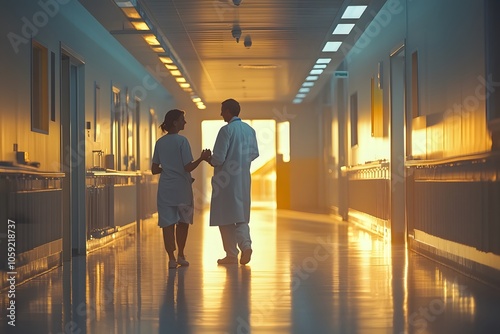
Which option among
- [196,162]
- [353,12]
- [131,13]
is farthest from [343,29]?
[196,162]

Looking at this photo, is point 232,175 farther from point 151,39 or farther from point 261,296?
point 151,39

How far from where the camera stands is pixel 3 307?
5.47m

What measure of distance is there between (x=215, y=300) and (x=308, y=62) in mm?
9606

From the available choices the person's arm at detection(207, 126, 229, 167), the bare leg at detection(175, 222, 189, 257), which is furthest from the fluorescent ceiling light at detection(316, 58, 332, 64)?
the bare leg at detection(175, 222, 189, 257)

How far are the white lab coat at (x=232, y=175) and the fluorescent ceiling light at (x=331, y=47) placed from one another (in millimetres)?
4905

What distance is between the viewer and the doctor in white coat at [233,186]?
26.3 ft

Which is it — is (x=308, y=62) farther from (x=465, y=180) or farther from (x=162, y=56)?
(x=465, y=180)

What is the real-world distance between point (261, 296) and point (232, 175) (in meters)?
2.55

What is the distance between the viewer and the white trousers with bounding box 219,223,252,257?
8.07 m

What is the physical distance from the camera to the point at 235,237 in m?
8.17

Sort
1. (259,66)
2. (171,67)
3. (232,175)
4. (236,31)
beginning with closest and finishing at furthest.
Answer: (232,175) < (236,31) < (171,67) < (259,66)

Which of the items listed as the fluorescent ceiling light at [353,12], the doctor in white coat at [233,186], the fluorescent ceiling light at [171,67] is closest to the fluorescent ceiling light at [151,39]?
the fluorescent ceiling light at [171,67]

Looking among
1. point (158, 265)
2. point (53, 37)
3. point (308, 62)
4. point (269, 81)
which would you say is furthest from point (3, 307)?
point (269, 81)

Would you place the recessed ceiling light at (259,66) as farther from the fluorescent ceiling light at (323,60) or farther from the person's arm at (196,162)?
the person's arm at (196,162)
